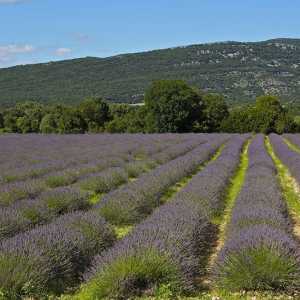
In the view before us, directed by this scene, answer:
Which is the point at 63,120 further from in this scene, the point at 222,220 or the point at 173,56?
the point at 173,56

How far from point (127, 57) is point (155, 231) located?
14391 cm

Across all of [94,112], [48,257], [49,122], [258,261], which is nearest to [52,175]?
[48,257]

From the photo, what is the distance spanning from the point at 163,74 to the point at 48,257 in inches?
5165

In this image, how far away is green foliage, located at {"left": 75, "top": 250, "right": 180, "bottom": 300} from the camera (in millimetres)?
4828

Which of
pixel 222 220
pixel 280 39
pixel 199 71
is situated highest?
pixel 280 39

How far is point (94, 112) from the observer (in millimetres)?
72312

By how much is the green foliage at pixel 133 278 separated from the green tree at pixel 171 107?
166 ft

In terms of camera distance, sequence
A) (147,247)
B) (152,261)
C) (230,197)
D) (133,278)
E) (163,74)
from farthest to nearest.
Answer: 1. (163,74)
2. (230,197)
3. (147,247)
4. (152,261)
5. (133,278)

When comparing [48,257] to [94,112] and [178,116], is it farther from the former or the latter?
[94,112]

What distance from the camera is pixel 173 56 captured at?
151 m

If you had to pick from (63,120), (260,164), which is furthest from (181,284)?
(63,120)

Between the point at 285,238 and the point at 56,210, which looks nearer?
the point at 285,238

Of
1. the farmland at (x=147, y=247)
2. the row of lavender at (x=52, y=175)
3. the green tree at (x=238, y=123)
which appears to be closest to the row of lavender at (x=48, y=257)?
the farmland at (x=147, y=247)

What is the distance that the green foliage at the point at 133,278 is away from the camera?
4.83 meters
